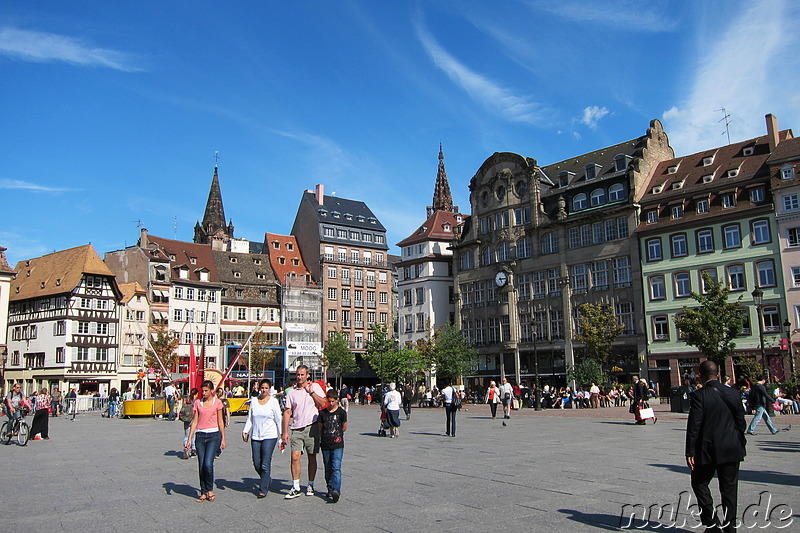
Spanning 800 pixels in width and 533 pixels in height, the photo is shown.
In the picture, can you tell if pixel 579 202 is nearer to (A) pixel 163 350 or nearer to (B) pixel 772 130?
(B) pixel 772 130

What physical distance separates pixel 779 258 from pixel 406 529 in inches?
1758

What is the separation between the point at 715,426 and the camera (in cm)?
744

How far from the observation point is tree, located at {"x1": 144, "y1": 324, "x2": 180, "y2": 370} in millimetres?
63500

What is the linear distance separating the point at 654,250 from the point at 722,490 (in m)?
48.0

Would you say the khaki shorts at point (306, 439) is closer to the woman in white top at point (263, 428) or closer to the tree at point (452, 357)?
the woman in white top at point (263, 428)

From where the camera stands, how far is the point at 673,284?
51.4m

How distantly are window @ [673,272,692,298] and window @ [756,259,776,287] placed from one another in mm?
4849

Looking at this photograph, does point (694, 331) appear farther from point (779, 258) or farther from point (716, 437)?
point (716, 437)

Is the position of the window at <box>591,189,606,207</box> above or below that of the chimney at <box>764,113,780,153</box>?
below

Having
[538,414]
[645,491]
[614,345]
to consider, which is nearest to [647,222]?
[614,345]

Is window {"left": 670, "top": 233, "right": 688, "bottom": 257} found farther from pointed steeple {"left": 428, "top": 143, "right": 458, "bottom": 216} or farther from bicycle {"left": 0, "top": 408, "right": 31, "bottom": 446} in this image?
pointed steeple {"left": 428, "top": 143, "right": 458, "bottom": 216}

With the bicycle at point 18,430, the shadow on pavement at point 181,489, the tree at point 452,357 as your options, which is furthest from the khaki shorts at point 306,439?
the tree at point 452,357

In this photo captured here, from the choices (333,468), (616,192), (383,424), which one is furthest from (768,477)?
(616,192)

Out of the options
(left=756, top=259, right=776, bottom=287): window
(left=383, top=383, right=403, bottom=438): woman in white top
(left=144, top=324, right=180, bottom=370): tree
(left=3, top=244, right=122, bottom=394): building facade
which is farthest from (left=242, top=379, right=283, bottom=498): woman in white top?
(left=3, top=244, right=122, bottom=394): building facade
